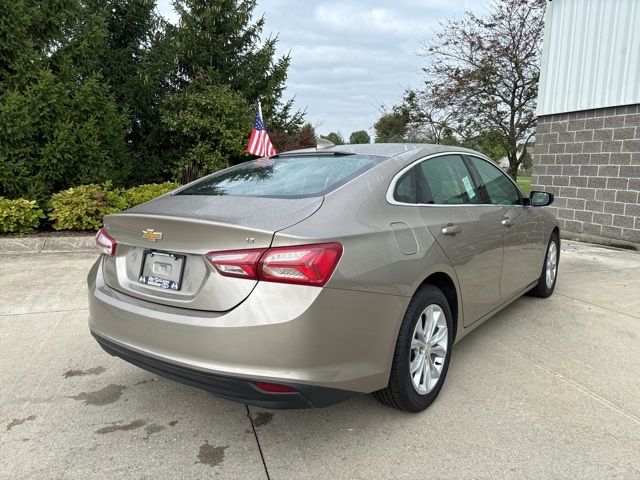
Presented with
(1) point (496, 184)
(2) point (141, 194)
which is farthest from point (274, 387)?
(2) point (141, 194)

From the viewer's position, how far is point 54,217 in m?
7.93

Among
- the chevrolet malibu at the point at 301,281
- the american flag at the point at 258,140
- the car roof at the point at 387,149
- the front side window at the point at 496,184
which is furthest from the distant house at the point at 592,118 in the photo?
the chevrolet malibu at the point at 301,281

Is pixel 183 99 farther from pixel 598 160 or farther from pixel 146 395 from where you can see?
pixel 146 395

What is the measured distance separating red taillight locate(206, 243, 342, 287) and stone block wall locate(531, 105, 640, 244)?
808 cm

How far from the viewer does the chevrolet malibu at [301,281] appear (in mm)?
2152

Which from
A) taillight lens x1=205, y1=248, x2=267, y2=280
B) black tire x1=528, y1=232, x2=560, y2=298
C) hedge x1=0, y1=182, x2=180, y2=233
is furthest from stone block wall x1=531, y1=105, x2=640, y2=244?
taillight lens x1=205, y1=248, x2=267, y2=280

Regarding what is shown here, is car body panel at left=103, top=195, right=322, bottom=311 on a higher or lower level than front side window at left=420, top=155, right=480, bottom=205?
lower

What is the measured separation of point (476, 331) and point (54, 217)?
676 cm

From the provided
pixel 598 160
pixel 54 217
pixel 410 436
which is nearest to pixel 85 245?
pixel 54 217

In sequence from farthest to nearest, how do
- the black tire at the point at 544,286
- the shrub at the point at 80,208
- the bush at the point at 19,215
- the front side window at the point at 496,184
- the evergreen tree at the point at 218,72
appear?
the evergreen tree at the point at 218,72
the shrub at the point at 80,208
the bush at the point at 19,215
the black tire at the point at 544,286
the front side window at the point at 496,184

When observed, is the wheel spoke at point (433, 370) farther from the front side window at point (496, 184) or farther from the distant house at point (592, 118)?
the distant house at point (592, 118)

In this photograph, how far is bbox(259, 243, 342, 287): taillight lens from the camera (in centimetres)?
214

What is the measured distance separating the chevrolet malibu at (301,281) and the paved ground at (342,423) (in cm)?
29

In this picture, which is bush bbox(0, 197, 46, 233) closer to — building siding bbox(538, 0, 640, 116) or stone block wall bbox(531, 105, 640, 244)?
stone block wall bbox(531, 105, 640, 244)
